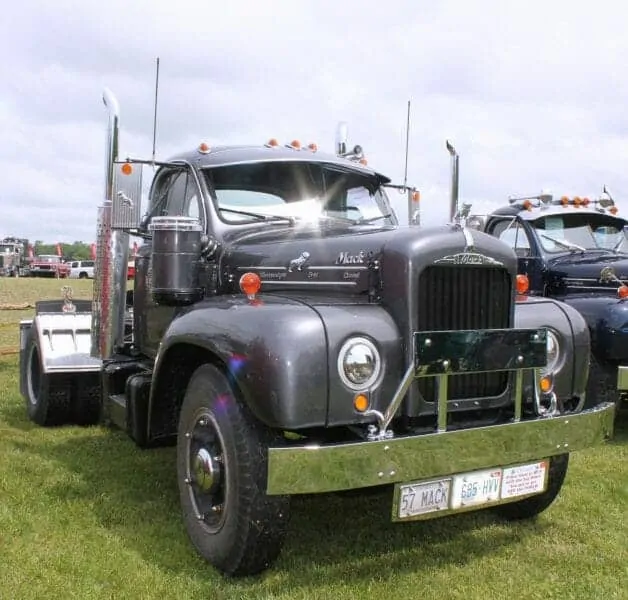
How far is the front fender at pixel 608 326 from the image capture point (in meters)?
5.89

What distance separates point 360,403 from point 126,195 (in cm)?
230

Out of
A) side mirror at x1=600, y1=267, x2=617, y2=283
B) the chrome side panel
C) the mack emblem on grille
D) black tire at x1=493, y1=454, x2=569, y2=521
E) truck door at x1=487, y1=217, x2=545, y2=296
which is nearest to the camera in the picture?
the mack emblem on grille

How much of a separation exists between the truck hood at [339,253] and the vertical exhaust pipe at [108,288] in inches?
55.4

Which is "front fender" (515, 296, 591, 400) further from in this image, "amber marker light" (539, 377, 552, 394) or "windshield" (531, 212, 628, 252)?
"windshield" (531, 212, 628, 252)

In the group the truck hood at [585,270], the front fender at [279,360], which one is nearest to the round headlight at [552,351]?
the front fender at [279,360]

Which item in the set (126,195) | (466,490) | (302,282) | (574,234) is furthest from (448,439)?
(574,234)

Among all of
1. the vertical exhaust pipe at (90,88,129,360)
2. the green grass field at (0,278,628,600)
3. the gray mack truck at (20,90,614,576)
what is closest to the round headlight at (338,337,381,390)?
the gray mack truck at (20,90,614,576)

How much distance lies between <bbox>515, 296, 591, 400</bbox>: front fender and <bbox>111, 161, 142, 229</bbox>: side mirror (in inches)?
93.7

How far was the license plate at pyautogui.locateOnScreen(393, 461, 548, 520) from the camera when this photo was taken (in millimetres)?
3121

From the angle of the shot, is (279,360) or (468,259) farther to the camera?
(468,259)

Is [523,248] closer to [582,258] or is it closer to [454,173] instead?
[582,258]

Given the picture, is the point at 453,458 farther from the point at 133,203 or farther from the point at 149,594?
the point at 133,203

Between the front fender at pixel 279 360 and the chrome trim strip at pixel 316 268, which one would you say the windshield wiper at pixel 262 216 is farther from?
the front fender at pixel 279 360

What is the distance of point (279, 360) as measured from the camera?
297 cm
